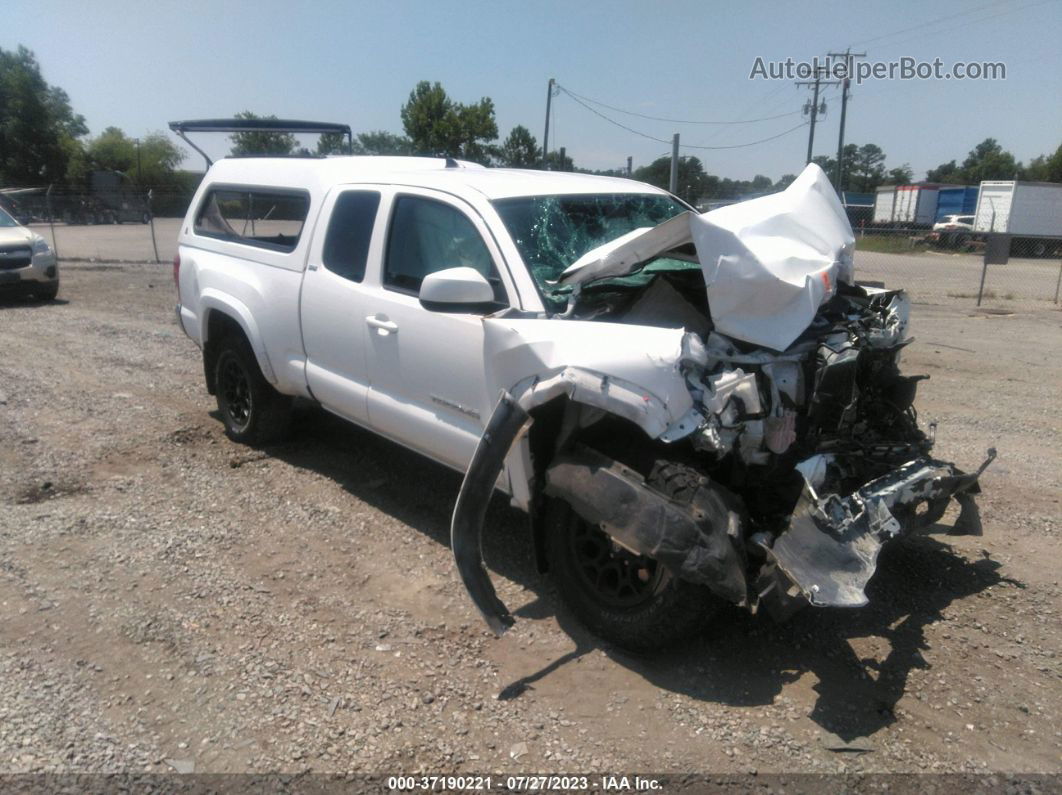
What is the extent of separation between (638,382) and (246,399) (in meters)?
3.71

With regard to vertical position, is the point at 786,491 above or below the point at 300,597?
above

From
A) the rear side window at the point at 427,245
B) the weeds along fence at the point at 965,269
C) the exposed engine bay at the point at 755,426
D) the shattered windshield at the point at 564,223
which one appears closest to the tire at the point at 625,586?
the exposed engine bay at the point at 755,426

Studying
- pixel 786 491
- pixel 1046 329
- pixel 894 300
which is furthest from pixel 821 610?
pixel 1046 329

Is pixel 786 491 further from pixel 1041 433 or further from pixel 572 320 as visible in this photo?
pixel 1041 433

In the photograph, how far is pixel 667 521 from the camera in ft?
9.89

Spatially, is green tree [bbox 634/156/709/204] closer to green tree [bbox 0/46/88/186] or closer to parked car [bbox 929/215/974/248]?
parked car [bbox 929/215/974/248]

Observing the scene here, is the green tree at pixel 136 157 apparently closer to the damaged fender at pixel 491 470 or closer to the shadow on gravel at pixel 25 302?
the shadow on gravel at pixel 25 302

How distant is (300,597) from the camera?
394 centimetres

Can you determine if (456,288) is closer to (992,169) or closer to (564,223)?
(564,223)

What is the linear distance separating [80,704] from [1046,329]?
12508 mm

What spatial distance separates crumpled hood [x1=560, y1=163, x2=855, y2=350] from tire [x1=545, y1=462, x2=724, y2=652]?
2.33 feet

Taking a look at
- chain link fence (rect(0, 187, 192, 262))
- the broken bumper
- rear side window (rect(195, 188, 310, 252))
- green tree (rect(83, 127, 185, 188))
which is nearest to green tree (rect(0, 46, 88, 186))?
green tree (rect(83, 127, 185, 188))

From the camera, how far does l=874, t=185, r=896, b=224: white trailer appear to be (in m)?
44.5

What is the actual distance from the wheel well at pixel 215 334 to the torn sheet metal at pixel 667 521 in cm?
331
